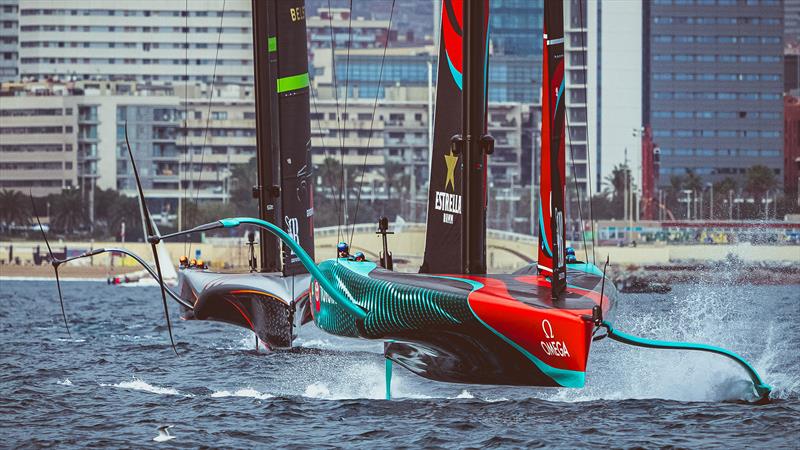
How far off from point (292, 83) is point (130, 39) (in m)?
127

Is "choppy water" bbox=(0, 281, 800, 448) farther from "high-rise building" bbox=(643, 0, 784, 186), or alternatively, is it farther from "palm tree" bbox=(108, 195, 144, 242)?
"high-rise building" bbox=(643, 0, 784, 186)

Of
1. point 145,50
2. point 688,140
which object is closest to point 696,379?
point 688,140

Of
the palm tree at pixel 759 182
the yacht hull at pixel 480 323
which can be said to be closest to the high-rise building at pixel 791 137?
the palm tree at pixel 759 182

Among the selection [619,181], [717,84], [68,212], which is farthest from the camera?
[717,84]

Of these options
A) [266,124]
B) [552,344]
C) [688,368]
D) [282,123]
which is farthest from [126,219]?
[552,344]

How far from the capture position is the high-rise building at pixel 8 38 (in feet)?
517

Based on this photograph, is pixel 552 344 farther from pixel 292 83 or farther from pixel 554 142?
pixel 292 83

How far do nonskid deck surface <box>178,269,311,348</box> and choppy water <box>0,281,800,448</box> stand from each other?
0.57 m

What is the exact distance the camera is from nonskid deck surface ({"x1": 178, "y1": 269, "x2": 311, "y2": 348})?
22.4m

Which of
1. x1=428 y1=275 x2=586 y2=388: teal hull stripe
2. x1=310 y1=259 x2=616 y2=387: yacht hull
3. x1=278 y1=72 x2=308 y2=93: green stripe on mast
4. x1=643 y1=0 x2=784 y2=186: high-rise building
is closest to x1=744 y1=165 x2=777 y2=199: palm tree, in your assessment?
x1=643 y1=0 x2=784 y2=186: high-rise building

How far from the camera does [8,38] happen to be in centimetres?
16112

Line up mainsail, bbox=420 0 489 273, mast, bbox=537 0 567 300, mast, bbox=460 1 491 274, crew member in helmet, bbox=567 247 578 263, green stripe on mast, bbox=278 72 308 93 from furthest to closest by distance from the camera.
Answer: green stripe on mast, bbox=278 72 308 93
crew member in helmet, bbox=567 247 578 263
mainsail, bbox=420 0 489 273
mast, bbox=460 1 491 274
mast, bbox=537 0 567 300

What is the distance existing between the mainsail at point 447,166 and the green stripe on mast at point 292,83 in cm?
677

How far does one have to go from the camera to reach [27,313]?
4291cm
